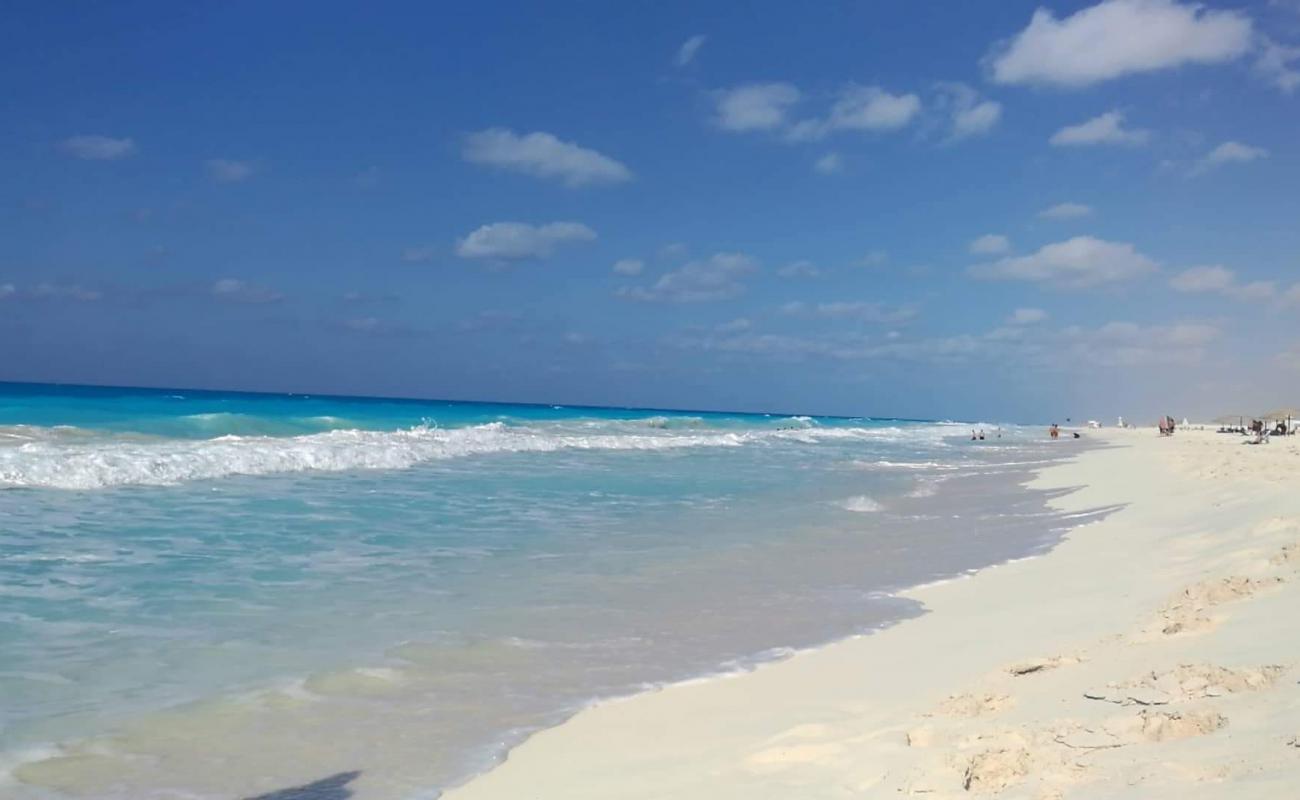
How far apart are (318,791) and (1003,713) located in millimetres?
3265

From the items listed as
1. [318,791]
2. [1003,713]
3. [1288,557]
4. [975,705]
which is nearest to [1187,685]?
[1003,713]

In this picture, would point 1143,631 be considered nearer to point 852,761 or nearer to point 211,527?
point 852,761

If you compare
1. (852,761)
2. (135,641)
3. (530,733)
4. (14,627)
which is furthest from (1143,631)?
(14,627)

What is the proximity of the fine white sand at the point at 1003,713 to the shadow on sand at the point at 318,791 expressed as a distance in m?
0.51

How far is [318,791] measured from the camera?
3.95m

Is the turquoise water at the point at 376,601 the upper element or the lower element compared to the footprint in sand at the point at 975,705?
lower

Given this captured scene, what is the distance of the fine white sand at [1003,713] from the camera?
3342 millimetres

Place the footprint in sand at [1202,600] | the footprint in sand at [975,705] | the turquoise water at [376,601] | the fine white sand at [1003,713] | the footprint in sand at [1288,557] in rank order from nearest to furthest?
1. the fine white sand at [1003,713]
2. the footprint in sand at [975,705]
3. the turquoise water at [376,601]
4. the footprint in sand at [1202,600]
5. the footprint in sand at [1288,557]

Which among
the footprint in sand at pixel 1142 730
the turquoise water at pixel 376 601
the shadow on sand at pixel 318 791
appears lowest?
the shadow on sand at pixel 318 791

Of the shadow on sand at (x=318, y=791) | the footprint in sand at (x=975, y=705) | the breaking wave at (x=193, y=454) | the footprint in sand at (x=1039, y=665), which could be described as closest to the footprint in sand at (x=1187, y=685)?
the footprint in sand at (x=975, y=705)

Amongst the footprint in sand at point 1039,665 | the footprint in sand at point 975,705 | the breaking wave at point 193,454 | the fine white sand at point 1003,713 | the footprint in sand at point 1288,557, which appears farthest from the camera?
the breaking wave at point 193,454

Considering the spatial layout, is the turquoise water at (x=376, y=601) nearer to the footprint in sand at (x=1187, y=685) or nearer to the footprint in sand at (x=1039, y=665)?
the footprint in sand at (x=1039, y=665)

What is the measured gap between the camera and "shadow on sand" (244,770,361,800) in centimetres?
389

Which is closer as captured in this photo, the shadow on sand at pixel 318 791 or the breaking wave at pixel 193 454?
the shadow on sand at pixel 318 791
